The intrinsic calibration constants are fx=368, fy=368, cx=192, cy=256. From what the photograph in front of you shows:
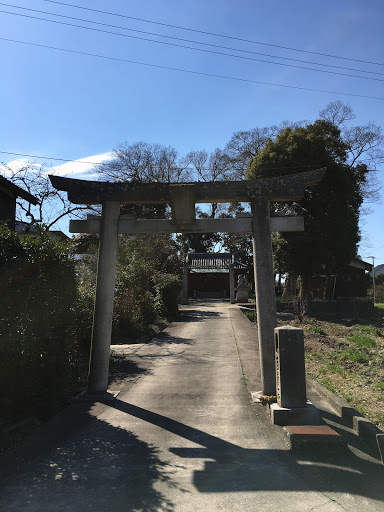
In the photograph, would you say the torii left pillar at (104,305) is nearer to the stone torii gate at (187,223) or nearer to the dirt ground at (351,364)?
the stone torii gate at (187,223)

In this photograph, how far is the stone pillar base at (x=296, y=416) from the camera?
4891 millimetres

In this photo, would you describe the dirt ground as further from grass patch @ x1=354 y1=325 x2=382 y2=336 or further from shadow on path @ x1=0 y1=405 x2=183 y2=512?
shadow on path @ x1=0 y1=405 x2=183 y2=512

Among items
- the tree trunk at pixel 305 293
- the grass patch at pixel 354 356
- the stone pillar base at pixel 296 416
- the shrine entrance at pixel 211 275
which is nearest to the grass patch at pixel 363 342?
the grass patch at pixel 354 356

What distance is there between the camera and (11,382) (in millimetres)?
5047

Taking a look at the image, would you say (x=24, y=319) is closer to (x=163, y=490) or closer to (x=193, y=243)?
(x=163, y=490)

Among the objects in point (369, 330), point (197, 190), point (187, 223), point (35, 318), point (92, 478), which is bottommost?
point (92, 478)

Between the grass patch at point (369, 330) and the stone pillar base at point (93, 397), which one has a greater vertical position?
the grass patch at point (369, 330)

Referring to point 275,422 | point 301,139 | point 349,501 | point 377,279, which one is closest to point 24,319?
point 275,422

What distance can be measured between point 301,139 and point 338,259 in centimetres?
765

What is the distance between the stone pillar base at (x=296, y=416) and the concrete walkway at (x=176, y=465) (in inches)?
6.6

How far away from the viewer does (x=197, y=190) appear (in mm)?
6215

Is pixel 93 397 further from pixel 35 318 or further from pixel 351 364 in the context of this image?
pixel 351 364

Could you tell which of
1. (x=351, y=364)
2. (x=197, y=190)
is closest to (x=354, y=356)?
(x=351, y=364)

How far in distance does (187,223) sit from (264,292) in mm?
1729
